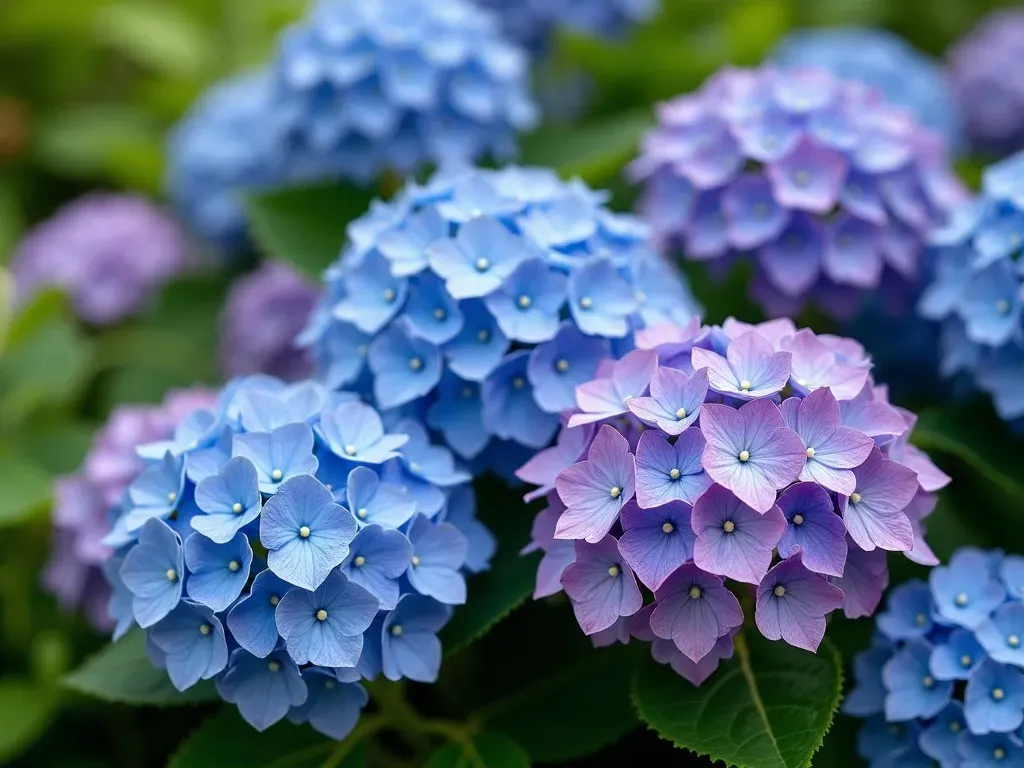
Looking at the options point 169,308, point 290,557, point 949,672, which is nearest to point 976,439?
point 949,672

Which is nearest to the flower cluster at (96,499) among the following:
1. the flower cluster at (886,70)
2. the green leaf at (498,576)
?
the green leaf at (498,576)

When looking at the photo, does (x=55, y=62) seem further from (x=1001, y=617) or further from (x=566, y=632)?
(x=1001, y=617)

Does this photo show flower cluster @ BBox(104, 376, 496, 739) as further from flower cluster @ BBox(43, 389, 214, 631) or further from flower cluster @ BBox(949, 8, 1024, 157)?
flower cluster @ BBox(949, 8, 1024, 157)

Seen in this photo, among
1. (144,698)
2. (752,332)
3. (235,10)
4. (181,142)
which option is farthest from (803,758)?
(235,10)

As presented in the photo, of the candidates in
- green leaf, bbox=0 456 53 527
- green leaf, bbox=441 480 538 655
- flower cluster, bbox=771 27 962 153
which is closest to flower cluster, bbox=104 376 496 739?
green leaf, bbox=441 480 538 655

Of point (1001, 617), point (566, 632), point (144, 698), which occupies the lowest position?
point (566, 632)
